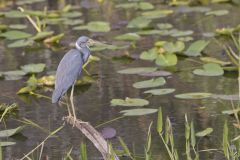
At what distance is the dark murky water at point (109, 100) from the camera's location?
453cm

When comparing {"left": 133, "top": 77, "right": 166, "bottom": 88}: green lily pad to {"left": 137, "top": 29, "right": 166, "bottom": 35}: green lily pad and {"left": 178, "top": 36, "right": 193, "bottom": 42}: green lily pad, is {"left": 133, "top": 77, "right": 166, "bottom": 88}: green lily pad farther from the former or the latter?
{"left": 137, "top": 29, "right": 166, "bottom": 35}: green lily pad

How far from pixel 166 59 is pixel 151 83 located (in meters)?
0.57

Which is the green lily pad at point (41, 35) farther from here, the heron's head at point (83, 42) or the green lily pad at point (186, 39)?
the heron's head at point (83, 42)

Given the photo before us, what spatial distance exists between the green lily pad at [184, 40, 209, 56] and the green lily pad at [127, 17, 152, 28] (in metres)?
0.85

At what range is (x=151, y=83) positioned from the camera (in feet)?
17.8

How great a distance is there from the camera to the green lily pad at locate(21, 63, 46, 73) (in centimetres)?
584

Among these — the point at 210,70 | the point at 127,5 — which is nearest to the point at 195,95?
the point at 210,70

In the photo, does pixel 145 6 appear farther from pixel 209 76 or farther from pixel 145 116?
pixel 145 116

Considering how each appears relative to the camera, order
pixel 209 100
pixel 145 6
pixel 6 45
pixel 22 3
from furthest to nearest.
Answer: pixel 22 3 → pixel 145 6 → pixel 6 45 → pixel 209 100

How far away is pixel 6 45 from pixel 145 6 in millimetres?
1518

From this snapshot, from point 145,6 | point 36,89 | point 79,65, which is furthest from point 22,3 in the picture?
point 79,65

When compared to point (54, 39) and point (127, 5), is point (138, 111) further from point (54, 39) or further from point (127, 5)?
point (127, 5)

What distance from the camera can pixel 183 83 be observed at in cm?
557

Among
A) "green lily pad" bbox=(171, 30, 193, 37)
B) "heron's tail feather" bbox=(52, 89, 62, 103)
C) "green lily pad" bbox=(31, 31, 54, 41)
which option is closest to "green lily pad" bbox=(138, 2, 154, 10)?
"green lily pad" bbox=(171, 30, 193, 37)
